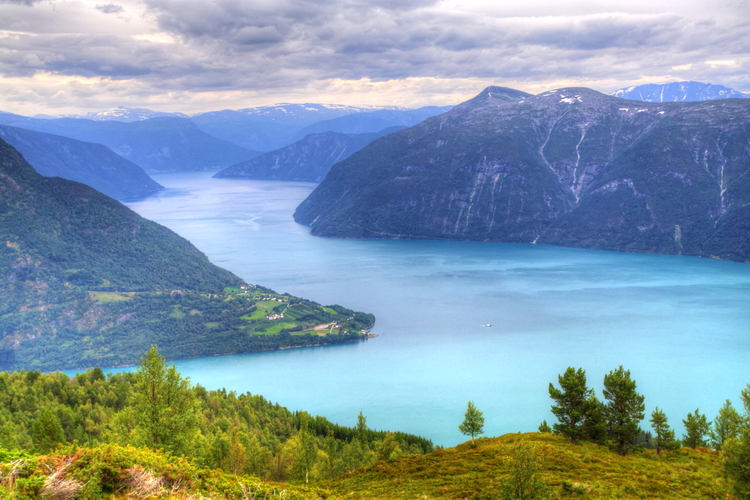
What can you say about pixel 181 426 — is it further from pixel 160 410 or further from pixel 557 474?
pixel 557 474

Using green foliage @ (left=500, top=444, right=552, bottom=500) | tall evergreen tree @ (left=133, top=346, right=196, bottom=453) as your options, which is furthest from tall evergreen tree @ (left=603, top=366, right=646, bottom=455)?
tall evergreen tree @ (left=133, top=346, right=196, bottom=453)

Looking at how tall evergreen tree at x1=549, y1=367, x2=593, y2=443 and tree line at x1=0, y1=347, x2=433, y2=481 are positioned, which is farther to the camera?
tall evergreen tree at x1=549, y1=367, x2=593, y2=443

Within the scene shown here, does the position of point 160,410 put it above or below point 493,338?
above

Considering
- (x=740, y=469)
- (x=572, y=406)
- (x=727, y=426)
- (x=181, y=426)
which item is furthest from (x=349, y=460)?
(x=740, y=469)

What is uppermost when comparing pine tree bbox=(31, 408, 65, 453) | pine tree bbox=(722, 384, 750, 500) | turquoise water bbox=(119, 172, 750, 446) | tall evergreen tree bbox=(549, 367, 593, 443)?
pine tree bbox=(722, 384, 750, 500)

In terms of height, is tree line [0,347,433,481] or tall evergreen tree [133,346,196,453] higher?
tall evergreen tree [133,346,196,453]

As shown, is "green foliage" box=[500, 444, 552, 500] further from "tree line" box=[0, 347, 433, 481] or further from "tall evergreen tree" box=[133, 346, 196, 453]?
"tall evergreen tree" box=[133, 346, 196, 453]

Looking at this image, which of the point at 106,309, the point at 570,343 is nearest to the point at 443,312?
the point at 570,343
